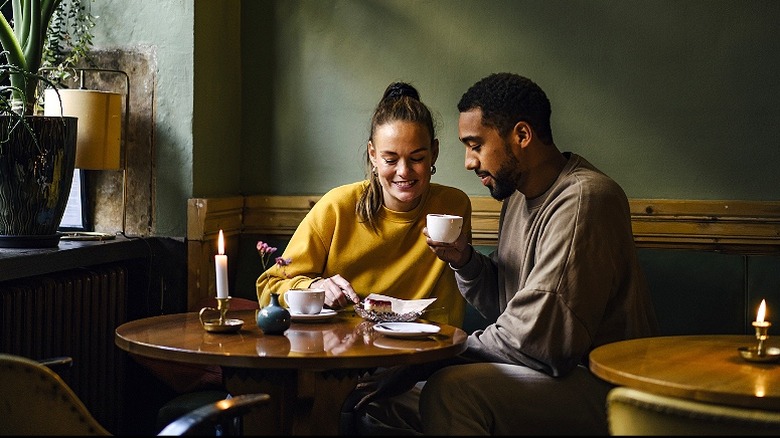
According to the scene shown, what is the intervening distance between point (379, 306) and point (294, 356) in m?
0.51

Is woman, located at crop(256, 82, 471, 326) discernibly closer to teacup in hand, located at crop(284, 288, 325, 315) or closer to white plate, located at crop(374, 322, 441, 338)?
teacup in hand, located at crop(284, 288, 325, 315)

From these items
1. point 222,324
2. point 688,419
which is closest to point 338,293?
point 222,324

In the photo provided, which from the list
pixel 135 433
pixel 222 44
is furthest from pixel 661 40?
pixel 135 433

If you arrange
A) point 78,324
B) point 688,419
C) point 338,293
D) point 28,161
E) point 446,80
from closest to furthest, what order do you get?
point 688,419
point 338,293
point 28,161
point 78,324
point 446,80

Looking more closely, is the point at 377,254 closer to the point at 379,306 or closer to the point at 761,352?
the point at 379,306

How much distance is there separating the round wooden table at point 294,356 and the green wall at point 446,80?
130 centimetres

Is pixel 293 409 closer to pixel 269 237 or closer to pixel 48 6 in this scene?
pixel 269 237

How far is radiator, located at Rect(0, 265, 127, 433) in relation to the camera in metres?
3.08

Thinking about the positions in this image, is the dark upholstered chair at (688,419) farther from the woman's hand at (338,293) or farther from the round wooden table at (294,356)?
the woman's hand at (338,293)

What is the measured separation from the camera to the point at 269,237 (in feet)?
13.2

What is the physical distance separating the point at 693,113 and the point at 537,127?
0.93 meters

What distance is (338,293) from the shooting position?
2857 millimetres

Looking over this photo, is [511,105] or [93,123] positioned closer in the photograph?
[511,105]

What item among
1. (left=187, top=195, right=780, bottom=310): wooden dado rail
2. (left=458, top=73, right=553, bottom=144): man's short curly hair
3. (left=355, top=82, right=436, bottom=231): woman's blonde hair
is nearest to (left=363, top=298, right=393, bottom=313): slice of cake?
(left=355, top=82, right=436, bottom=231): woman's blonde hair
